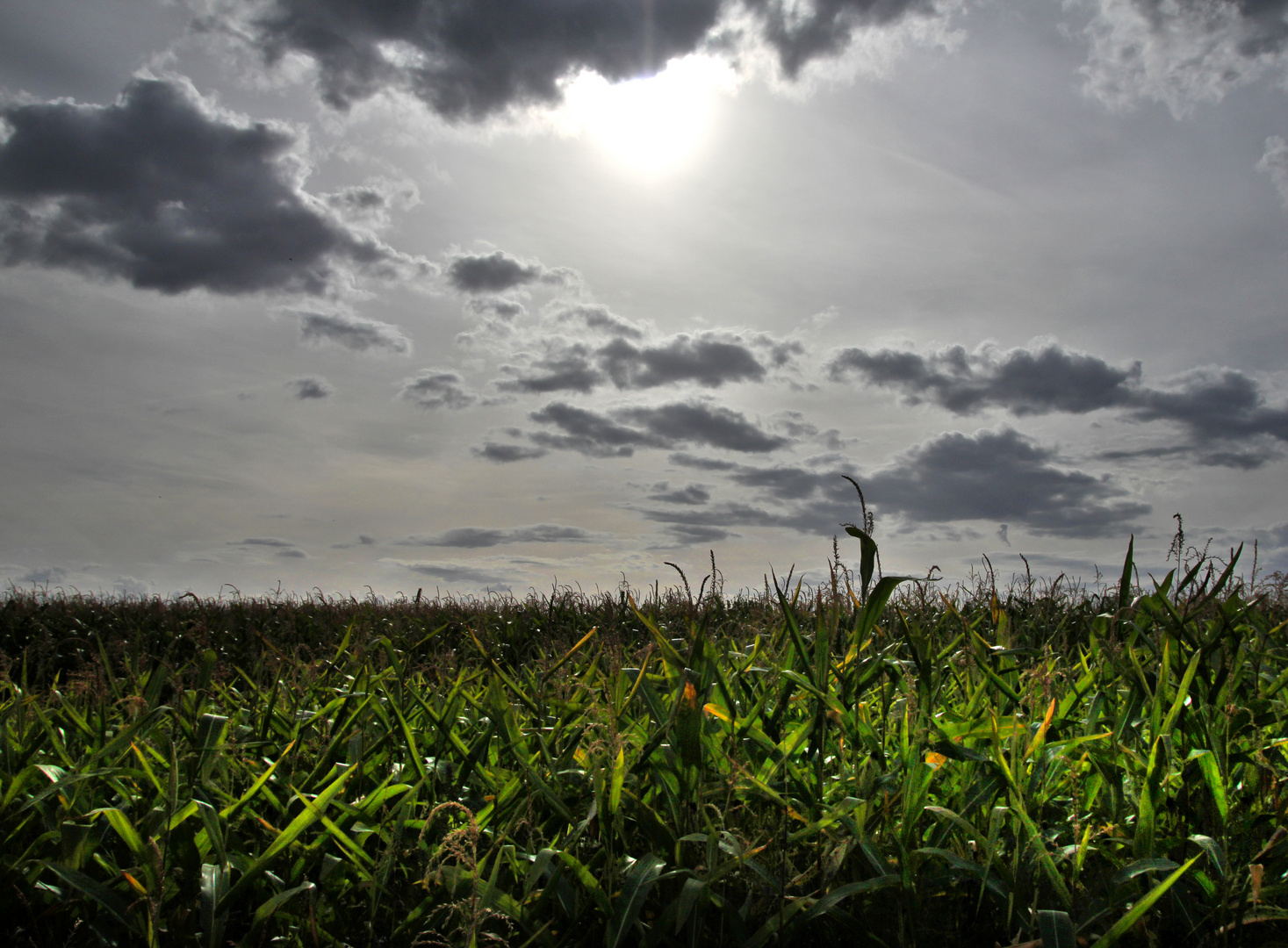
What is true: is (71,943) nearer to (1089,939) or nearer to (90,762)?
(90,762)

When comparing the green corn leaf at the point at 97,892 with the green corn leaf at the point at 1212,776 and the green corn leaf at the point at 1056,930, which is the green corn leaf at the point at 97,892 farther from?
the green corn leaf at the point at 1212,776

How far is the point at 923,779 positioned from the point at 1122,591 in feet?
6.06

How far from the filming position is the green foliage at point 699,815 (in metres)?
2.35

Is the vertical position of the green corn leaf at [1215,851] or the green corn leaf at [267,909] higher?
the green corn leaf at [1215,851]

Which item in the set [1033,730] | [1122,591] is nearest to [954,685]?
[1122,591]

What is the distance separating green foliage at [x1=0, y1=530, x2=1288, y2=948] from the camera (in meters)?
2.35

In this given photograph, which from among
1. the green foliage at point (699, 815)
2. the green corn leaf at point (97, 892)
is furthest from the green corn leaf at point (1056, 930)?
the green corn leaf at point (97, 892)

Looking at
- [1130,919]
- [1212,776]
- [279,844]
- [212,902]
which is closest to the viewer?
[1130,919]

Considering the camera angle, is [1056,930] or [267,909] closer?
[1056,930]

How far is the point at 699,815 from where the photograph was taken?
2.56m

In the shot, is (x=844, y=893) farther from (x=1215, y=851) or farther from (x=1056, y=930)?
(x=1215, y=851)

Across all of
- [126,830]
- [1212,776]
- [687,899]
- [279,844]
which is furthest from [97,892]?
[1212,776]

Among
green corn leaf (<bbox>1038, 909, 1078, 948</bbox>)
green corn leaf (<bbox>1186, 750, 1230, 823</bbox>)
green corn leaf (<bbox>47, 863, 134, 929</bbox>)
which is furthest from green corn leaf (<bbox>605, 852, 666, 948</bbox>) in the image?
green corn leaf (<bbox>1186, 750, 1230, 823</bbox>)

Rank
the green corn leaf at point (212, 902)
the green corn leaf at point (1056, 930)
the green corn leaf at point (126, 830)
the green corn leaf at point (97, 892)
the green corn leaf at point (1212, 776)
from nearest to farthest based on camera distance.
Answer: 1. the green corn leaf at point (1056, 930)
2. the green corn leaf at point (212, 902)
3. the green corn leaf at point (97, 892)
4. the green corn leaf at point (126, 830)
5. the green corn leaf at point (1212, 776)
